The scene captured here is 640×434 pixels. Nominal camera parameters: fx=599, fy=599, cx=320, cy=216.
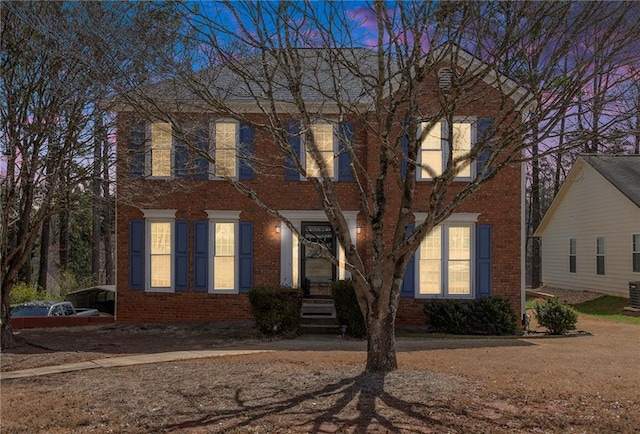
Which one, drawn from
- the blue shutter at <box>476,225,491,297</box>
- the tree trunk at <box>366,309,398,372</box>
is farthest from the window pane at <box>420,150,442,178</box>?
the tree trunk at <box>366,309,398,372</box>

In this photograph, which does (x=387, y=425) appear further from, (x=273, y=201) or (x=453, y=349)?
(x=273, y=201)

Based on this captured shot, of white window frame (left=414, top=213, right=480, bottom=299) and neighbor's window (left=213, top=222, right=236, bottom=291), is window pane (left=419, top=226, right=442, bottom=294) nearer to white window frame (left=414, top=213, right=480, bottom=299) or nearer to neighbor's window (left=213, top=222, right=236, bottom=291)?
white window frame (left=414, top=213, right=480, bottom=299)

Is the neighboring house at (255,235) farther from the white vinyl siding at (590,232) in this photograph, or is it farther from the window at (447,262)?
the white vinyl siding at (590,232)

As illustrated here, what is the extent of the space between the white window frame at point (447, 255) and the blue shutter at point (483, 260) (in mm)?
98

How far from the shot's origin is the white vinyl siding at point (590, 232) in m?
21.5

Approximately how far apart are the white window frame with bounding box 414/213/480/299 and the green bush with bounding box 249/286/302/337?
3549mm

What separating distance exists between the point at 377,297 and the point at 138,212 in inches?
389

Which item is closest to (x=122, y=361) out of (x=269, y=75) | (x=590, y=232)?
(x=269, y=75)

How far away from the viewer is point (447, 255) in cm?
1530

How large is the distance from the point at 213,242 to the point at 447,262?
6135mm

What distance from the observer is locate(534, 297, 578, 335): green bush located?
48.1ft

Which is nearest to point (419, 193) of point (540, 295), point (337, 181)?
point (337, 181)

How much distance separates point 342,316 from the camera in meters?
13.6

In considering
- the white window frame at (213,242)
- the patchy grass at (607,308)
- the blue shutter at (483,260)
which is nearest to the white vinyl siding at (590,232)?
the patchy grass at (607,308)
